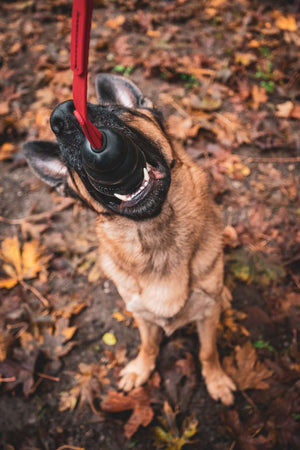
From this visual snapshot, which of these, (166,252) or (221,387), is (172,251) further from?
(221,387)

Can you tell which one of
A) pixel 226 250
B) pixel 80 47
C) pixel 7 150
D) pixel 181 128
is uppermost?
pixel 80 47

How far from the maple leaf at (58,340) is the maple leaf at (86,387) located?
0.22 m

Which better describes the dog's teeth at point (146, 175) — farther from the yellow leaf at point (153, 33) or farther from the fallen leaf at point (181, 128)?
the yellow leaf at point (153, 33)

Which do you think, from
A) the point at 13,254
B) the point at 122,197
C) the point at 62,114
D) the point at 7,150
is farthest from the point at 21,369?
the point at 7,150

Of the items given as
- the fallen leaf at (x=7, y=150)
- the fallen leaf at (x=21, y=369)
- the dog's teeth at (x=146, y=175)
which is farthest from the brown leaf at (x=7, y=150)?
the dog's teeth at (x=146, y=175)

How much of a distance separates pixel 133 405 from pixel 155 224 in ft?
5.21

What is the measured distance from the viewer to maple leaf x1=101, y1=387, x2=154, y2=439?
7.32ft

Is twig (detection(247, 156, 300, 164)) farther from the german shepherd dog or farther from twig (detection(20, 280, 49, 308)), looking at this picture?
twig (detection(20, 280, 49, 308))

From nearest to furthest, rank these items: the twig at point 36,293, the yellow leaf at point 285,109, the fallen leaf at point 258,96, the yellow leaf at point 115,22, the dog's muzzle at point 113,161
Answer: the dog's muzzle at point 113,161 → the twig at point 36,293 → the yellow leaf at point 285,109 → the fallen leaf at point 258,96 → the yellow leaf at point 115,22

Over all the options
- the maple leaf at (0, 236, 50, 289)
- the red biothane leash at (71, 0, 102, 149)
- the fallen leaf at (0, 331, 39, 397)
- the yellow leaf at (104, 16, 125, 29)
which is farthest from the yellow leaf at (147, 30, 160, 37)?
the fallen leaf at (0, 331, 39, 397)

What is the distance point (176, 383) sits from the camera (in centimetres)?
240

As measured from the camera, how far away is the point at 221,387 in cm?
234

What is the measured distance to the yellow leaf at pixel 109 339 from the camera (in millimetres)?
2757

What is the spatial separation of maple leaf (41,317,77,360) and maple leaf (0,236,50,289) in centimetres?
62
